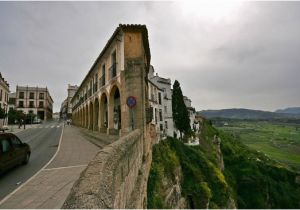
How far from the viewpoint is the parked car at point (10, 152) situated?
7.71 m

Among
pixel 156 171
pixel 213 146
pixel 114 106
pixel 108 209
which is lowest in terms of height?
pixel 213 146

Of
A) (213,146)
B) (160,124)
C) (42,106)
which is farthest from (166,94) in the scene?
(42,106)

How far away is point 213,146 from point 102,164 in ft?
159

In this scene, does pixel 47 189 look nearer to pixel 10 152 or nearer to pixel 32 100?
pixel 10 152

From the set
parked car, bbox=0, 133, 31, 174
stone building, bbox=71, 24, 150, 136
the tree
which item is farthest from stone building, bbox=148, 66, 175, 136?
parked car, bbox=0, 133, 31, 174

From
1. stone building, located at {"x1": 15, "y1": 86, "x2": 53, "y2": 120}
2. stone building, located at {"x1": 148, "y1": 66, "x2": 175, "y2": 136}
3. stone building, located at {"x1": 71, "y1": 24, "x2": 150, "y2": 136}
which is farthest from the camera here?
stone building, located at {"x1": 15, "y1": 86, "x2": 53, "y2": 120}

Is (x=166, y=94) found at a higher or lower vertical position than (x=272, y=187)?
higher

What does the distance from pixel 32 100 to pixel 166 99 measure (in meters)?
54.3

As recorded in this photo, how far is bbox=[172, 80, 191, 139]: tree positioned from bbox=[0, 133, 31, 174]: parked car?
31.5 metres

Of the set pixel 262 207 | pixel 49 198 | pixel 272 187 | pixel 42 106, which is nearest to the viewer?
pixel 49 198

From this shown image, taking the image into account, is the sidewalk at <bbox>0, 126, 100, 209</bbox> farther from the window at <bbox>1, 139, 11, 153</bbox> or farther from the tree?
the tree

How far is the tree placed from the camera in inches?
1539

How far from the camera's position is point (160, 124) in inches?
1435

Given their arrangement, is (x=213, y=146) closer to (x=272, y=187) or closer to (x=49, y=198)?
(x=272, y=187)
